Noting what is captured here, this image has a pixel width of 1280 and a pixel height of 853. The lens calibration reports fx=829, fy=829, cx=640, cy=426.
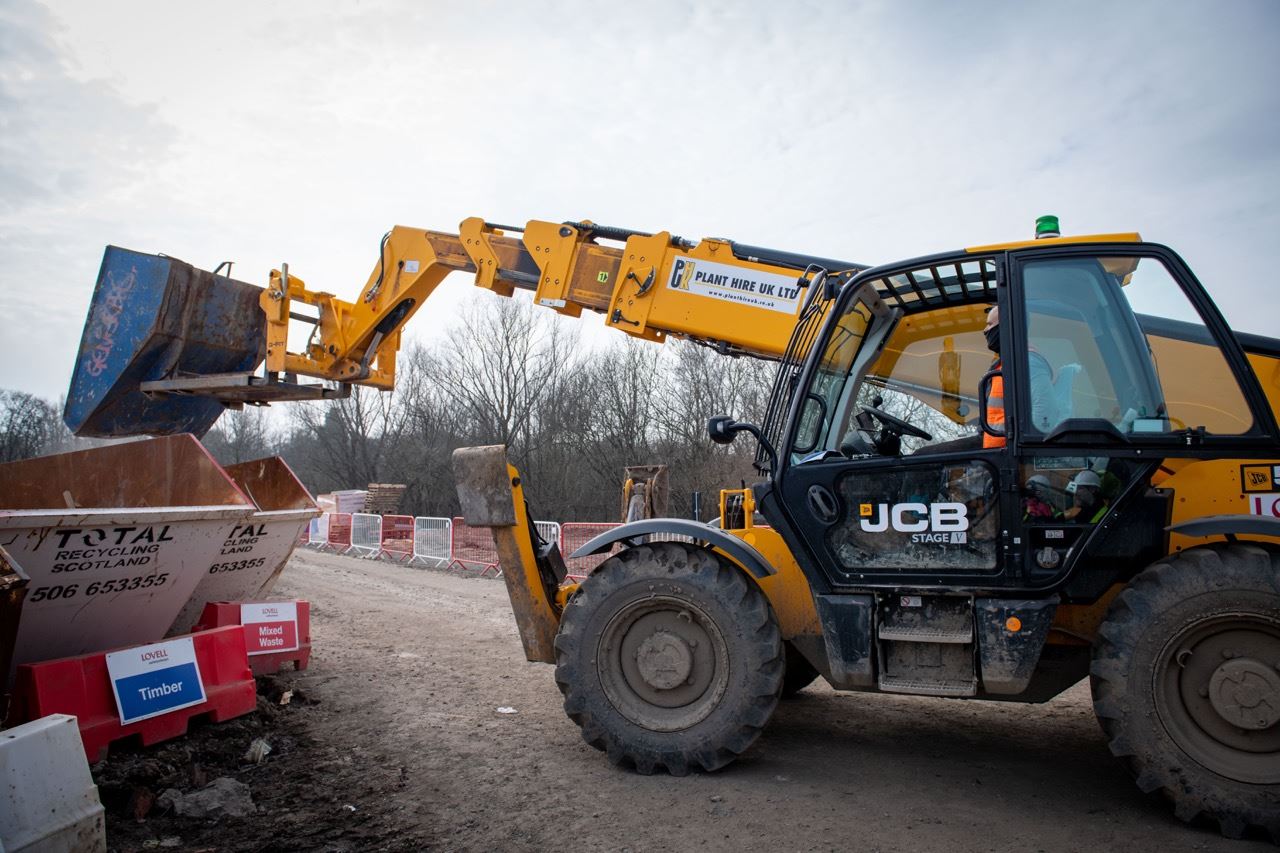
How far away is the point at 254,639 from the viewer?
6.80m

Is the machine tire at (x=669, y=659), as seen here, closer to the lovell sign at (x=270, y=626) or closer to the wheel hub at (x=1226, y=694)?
the wheel hub at (x=1226, y=694)

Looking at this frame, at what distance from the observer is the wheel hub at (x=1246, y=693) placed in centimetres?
360

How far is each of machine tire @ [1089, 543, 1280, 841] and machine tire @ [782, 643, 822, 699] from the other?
220cm

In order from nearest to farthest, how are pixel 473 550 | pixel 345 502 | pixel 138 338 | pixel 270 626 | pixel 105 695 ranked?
pixel 105 695 → pixel 270 626 → pixel 138 338 → pixel 473 550 → pixel 345 502

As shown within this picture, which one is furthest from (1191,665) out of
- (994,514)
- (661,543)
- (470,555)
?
(470,555)

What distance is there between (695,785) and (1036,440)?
2.51 metres

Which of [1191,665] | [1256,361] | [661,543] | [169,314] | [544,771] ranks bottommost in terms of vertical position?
[544,771]

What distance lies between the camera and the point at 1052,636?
4.27 meters

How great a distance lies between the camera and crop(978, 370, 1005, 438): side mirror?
4.20m

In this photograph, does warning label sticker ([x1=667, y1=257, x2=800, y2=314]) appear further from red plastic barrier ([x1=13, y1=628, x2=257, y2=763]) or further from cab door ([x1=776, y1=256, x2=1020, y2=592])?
red plastic barrier ([x1=13, y1=628, x2=257, y2=763])

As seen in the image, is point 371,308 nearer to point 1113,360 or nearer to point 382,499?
point 1113,360

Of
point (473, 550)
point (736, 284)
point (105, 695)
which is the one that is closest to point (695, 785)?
point (736, 284)

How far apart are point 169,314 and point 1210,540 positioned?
7763 mm

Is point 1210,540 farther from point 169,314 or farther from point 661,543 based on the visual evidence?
point 169,314
